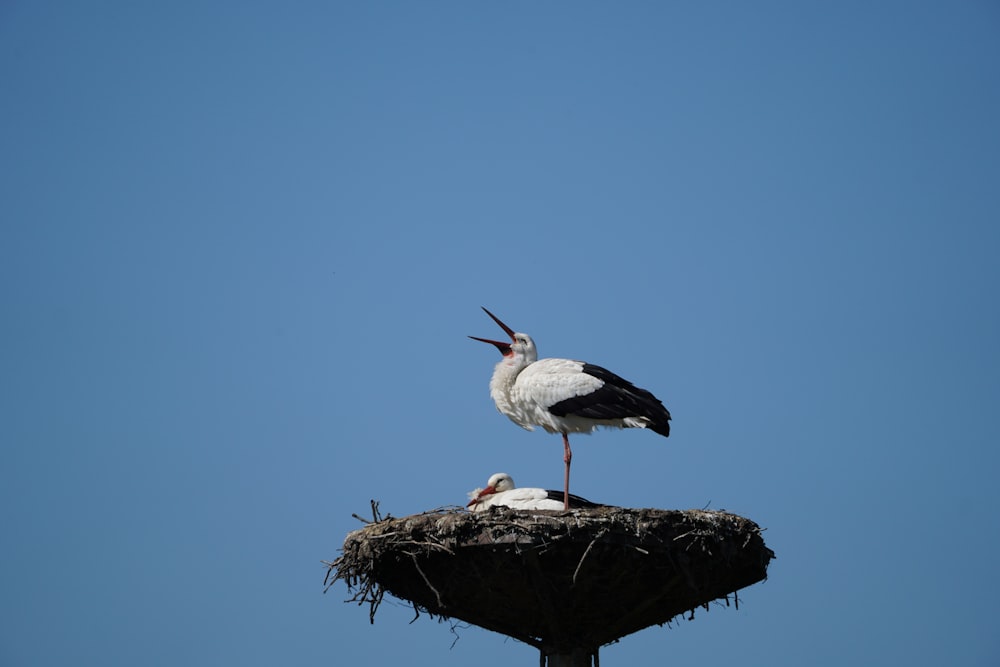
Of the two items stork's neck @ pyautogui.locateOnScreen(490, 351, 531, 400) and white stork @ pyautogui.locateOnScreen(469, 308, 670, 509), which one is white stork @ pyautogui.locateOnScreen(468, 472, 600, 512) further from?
stork's neck @ pyautogui.locateOnScreen(490, 351, 531, 400)

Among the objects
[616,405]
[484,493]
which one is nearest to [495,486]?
[484,493]

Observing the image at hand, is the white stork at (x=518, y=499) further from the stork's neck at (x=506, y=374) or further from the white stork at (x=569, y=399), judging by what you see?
the stork's neck at (x=506, y=374)

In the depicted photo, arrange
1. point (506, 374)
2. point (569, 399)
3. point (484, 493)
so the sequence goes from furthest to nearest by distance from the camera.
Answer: point (506, 374) → point (484, 493) → point (569, 399)

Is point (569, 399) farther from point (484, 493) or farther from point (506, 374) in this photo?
point (484, 493)

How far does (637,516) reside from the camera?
439 inches

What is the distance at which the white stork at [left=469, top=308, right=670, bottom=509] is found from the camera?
41.8 ft

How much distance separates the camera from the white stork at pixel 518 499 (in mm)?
12250

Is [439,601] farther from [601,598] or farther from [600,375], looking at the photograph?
[600,375]

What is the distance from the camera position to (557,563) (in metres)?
11.4

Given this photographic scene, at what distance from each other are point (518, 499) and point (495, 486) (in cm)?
95

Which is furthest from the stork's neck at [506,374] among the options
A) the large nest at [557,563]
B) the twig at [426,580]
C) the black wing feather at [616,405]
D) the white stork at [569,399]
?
the twig at [426,580]

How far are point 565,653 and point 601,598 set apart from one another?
4.05 feet

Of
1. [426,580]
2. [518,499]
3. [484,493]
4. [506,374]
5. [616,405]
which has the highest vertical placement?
[506,374]

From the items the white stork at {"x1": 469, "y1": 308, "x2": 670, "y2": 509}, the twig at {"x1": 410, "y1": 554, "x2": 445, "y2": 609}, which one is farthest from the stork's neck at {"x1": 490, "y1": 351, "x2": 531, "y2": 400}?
the twig at {"x1": 410, "y1": 554, "x2": 445, "y2": 609}
